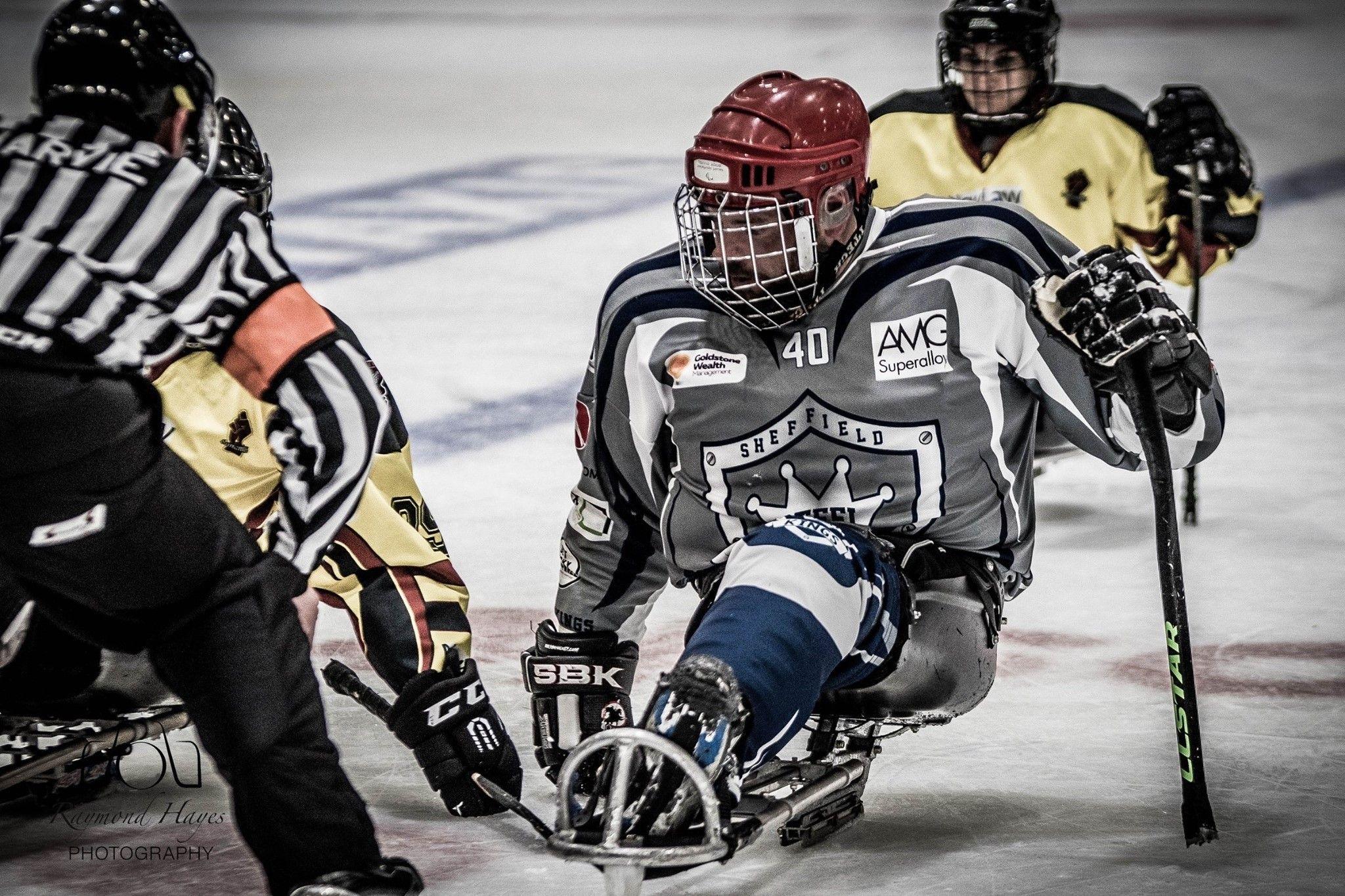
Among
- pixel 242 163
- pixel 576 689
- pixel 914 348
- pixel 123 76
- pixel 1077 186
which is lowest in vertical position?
pixel 576 689

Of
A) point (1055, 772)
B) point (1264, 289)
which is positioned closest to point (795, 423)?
point (1055, 772)

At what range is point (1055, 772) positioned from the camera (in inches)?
127

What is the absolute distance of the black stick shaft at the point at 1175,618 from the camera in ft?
9.14

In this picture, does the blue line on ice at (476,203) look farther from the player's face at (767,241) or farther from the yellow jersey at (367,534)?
the player's face at (767,241)

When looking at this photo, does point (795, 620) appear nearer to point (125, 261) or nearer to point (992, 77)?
point (125, 261)

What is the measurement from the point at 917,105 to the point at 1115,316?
2503 mm

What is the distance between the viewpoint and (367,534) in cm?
329

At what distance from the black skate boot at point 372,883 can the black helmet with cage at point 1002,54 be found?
9.67 ft

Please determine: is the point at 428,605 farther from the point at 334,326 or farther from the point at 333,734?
the point at 334,326

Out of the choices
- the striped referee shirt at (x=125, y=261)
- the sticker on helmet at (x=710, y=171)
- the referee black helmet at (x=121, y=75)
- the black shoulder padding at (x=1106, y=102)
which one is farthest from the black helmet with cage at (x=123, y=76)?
the black shoulder padding at (x=1106, y=102)

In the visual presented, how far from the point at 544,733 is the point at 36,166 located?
1399 mm

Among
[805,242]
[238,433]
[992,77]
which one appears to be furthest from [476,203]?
[805,242]

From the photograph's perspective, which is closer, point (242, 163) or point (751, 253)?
point (751, 253)

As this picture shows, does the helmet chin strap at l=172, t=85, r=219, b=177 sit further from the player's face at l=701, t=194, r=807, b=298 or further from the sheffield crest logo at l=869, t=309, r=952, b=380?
the sheffield crest logo at l=869, t=309, r=952, b=380
